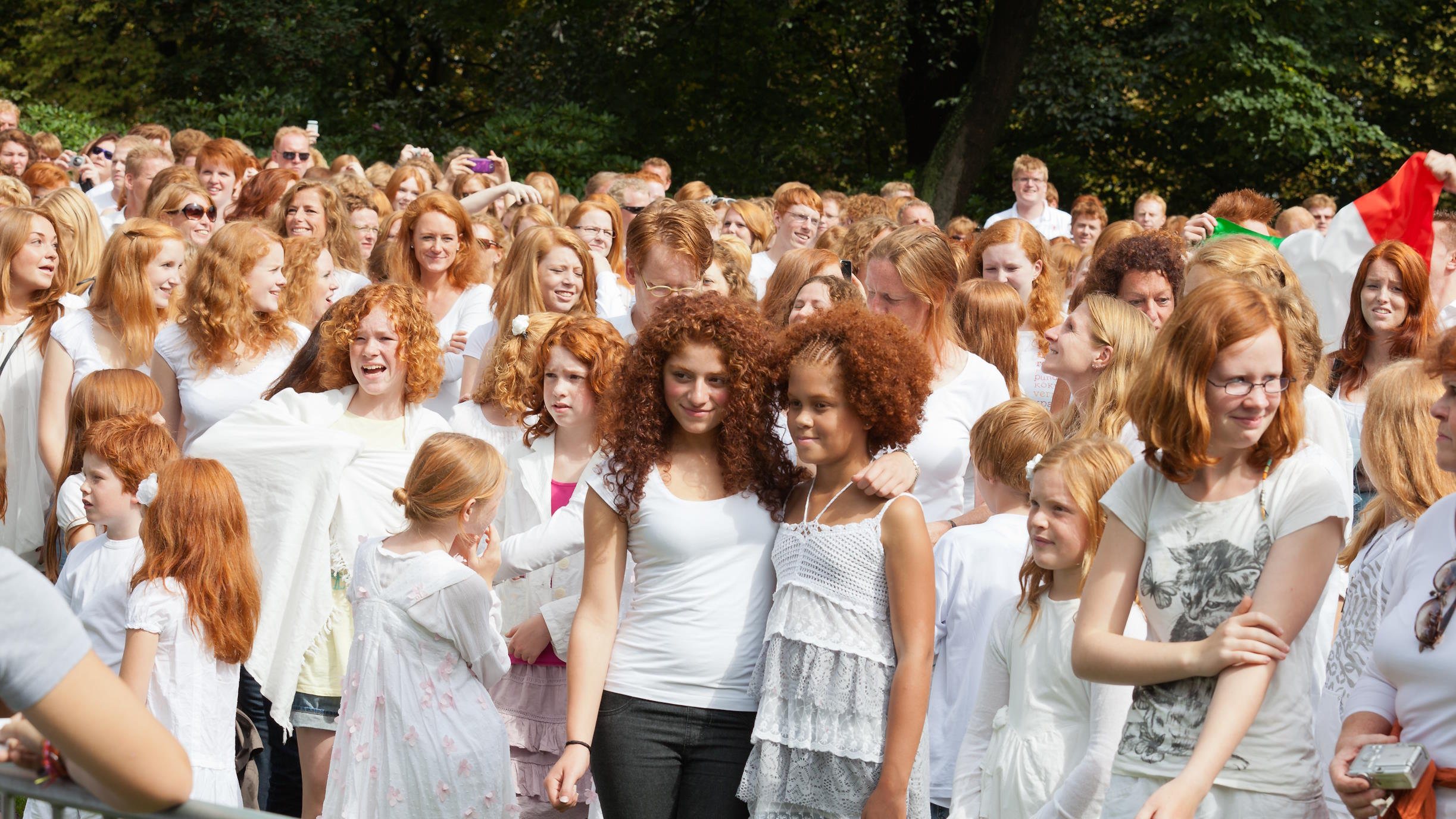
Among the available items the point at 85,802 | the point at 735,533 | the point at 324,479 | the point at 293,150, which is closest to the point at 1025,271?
the point at 324,479

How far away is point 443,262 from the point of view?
22.7 ft

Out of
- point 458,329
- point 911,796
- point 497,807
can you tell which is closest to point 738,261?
point 458,329

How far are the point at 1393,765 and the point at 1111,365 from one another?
215 centimetres

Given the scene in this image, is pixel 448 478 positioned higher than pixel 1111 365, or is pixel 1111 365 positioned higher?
pixel 1111 365

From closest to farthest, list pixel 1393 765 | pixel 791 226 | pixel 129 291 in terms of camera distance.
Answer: pixel 1393 765, pixel 129 291, pixel 791 226

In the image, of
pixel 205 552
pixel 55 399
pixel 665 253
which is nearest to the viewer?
pixel 205 552

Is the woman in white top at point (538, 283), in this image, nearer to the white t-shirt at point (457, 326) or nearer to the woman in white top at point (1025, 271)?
the white t-shirt at point (457, 326)

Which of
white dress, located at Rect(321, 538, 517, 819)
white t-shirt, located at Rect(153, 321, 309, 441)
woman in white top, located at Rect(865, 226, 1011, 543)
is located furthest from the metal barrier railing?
white t-shirt, located at Rect(153, 321, 309, 441)

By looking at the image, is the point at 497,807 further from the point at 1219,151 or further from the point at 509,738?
the point at 1219,151

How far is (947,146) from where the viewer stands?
19.4 meters

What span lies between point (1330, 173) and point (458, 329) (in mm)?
17009

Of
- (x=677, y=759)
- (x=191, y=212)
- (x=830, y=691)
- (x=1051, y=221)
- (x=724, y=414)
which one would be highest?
(x=1051, y=221)

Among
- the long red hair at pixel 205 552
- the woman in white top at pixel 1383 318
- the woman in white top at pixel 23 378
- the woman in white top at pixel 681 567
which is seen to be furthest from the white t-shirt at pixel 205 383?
the woman in white top at pixel 1383 318

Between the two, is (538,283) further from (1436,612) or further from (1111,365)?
(1436,612)
